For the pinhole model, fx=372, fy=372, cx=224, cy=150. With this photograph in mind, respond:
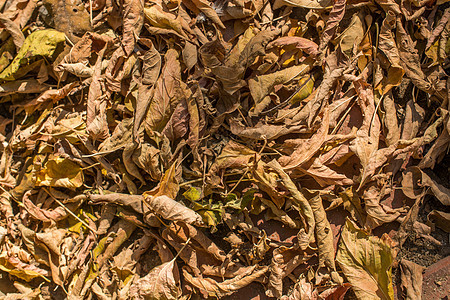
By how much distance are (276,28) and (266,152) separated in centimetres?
51

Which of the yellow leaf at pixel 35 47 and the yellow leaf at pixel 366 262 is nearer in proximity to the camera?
the yellow leaf at pixel 366 262

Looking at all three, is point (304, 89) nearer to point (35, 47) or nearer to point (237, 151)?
point (237, 151)

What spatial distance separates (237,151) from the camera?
139 centimetres

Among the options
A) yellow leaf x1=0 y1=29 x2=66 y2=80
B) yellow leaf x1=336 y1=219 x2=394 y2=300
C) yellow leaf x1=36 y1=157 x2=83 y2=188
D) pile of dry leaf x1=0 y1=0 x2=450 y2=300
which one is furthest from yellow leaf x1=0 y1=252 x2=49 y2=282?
yellow leaf x1=336 y1=219 x2=394 y2=300

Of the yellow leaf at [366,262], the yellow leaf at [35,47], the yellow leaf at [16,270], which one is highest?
the yellow leaf at [35,47]

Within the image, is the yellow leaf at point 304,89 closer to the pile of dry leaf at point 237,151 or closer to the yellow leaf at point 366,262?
the pile of dry leaf at point 237,151

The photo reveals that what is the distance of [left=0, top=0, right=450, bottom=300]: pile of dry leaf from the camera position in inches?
53.5

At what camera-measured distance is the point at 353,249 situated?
1.35m

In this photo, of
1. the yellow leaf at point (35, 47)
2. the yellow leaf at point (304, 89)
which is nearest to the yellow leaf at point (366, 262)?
the yellow leaf at point (304, 89)

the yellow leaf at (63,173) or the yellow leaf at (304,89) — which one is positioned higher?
the yellow leaf at (304,89)

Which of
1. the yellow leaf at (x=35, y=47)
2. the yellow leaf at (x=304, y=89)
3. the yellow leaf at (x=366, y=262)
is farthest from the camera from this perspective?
the yellow leaf at (x=35, y=47)

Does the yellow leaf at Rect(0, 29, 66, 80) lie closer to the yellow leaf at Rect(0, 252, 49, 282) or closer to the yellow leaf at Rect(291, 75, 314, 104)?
the yellow leaf at Rect(0, 252, 49, 282)

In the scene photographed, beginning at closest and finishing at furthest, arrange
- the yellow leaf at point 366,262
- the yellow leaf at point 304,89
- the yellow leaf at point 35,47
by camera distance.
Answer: the yellow leaf at point 366,262 < the yellow leaf at point 304,89 < the yellow leaf at point 35,47

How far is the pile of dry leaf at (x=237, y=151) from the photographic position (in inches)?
53.5
